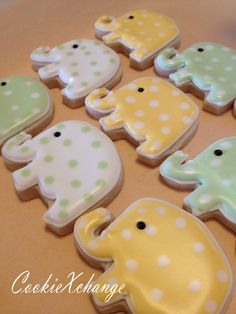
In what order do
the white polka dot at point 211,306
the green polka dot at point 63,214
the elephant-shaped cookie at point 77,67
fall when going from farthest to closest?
1. the elephant-shaped cookie at point 77,67
2. the green polka dot at point 63,214
3. the white polka dot at point 211,306

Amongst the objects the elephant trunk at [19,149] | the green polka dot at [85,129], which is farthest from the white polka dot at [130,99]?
the elephant trunk at [19,149]

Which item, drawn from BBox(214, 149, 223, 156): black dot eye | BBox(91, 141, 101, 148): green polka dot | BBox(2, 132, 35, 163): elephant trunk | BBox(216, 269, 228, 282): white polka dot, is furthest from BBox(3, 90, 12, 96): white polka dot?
BBox(216, 269, 228, 282): white polka dot

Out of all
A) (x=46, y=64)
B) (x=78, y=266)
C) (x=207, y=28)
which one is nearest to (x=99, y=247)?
(x=78, y=266)

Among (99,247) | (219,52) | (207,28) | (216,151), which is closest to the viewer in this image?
(99,247)

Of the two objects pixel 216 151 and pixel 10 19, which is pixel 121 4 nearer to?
pixel 10 19

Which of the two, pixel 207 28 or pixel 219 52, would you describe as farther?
pixel 207 28

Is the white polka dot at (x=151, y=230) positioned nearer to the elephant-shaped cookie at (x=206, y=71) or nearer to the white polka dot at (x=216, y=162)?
the white polka dot at (x=216, y=162)
